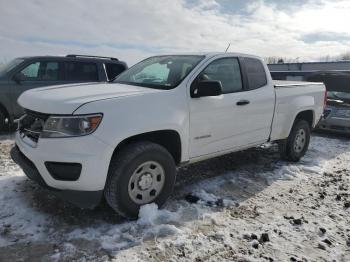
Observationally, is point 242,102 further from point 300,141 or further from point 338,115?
point 338,115

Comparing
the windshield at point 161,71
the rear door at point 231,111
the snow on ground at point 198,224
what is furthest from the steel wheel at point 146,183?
the windshield at point 161,71

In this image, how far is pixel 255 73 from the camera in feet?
A: 17.8

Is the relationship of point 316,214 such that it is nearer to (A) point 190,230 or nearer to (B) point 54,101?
(A) point 190,230

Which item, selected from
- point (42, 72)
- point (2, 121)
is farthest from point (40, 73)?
point (2, 121)

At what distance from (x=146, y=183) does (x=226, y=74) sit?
2.01 meters

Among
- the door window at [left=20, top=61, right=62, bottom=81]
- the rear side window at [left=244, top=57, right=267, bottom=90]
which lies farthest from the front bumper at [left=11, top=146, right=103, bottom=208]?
the door window at [left=20, top=61, right=62, bottom=81]

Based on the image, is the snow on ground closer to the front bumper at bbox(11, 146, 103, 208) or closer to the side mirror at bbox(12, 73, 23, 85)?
the front bumper at bbox(11, 146, 103, 208)

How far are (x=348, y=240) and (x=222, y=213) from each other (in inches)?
52.9

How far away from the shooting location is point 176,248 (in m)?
3.38

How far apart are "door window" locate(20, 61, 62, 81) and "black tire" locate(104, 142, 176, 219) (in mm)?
5223

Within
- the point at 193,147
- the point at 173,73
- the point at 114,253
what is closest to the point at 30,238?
the point at 114,253

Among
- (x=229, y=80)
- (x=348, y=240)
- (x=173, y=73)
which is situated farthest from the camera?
(x=229, y=80)

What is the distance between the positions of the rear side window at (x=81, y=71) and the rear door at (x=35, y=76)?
20 cm

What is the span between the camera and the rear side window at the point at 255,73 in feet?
→ 17.3
